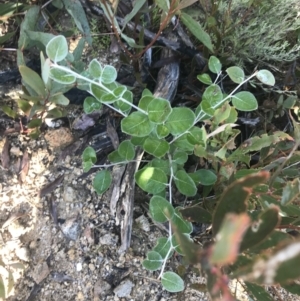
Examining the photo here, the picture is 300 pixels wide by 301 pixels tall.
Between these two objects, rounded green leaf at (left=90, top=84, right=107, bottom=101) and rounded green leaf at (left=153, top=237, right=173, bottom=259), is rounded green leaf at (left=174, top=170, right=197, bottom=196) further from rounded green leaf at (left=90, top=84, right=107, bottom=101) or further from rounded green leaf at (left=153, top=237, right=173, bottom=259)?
rounded green leaf at (left=90, top=84, right=107, bottom=101)

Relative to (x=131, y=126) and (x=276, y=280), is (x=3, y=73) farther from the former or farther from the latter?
(x=276, y=280)

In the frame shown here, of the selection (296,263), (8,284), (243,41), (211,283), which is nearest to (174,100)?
(243,41)

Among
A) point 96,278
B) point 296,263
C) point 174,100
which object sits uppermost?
point 296,263

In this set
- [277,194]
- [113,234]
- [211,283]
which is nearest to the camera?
[211,283]

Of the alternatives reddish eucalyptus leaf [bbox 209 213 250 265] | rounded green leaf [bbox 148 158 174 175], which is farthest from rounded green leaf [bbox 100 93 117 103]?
reddish eucalyptus leaf [bbox 209 213 250 265]

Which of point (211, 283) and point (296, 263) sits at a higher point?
point (296, 263)

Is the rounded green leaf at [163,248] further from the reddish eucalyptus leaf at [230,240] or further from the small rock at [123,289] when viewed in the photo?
the reddish eucalyptus leaf at [230,240]

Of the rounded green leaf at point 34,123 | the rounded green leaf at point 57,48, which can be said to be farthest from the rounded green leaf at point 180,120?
the rounded green leaf at point 34,123
